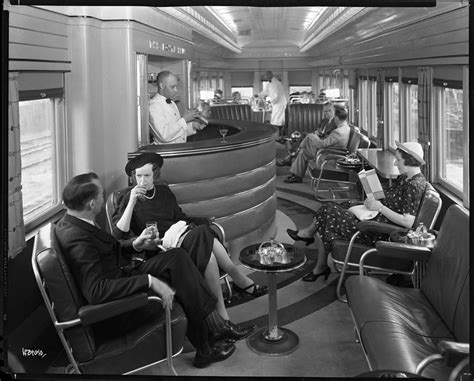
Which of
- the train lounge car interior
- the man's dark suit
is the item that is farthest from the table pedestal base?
the man's dark suit

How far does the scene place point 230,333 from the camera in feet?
9.43

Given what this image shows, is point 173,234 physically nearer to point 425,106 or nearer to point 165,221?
point 165,221

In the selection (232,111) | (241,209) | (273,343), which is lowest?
(273,343)

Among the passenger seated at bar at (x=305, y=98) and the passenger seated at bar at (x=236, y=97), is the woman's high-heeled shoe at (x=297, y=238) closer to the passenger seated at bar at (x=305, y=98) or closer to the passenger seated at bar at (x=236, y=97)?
the passenger seated at bar at (x=305, y=98)

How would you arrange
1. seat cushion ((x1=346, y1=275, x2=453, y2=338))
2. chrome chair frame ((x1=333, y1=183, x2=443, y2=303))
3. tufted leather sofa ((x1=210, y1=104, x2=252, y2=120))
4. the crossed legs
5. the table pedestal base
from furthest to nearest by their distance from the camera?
tufted leather sofa ((x1=210, y1=104, x2=252, y2=120)) → chrome chair frame ((x1=333, y1=183, x2=443, y2=303)) → the crossed legs → the table pedestal base → seat cushion ((x1=346, y1=275, x2=453, y2=338))

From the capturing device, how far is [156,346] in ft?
7.98

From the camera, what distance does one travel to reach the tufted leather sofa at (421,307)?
2.24 meters

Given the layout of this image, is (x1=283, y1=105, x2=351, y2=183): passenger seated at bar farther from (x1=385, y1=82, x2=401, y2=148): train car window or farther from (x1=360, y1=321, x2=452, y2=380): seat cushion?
(x1=360, y1=321, x2=452, y2=380): seat cushion

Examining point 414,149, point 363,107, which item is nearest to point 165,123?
point 414,149

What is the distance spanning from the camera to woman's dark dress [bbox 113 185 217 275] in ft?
8.87

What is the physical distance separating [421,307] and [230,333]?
98cm

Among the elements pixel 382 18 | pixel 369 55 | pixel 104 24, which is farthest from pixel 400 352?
pixel 369 55

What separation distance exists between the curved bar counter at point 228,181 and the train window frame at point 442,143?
4.06 ft

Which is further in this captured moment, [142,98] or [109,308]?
[142,98]
